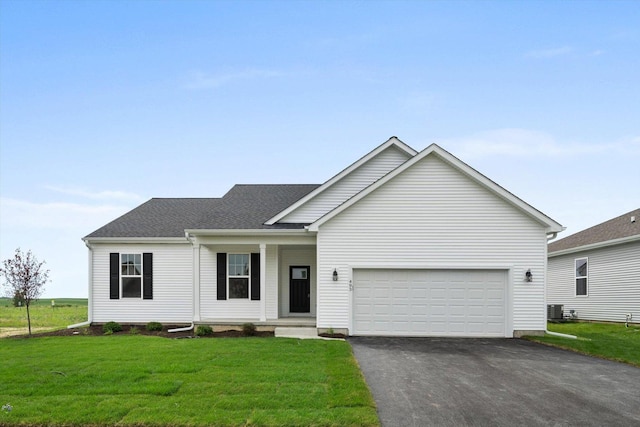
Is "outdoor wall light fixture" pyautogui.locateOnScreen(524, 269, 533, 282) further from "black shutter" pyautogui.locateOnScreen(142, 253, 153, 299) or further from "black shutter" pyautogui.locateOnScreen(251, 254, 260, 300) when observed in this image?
"black shutter" pyautogui.locateOnScreen(142, 253, 153, 299)

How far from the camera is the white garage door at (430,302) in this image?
51.8 ft

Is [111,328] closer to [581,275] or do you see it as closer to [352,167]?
[352,167]

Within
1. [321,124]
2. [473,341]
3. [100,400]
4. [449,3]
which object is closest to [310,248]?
[321,124]

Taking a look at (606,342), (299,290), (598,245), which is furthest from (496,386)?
(598,245)

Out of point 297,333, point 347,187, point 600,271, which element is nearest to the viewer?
point 297,333

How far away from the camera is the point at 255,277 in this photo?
1836cm

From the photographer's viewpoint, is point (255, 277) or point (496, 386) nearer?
point (496, 386)

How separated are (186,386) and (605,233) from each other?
22263 mm

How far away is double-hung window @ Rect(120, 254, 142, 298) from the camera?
766 inches

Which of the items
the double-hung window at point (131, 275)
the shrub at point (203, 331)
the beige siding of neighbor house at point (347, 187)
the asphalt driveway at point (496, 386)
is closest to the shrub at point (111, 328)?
the double-hung window at point (131, 275)

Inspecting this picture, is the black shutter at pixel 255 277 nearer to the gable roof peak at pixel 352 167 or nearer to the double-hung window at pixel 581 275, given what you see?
the gable roof peak at pixel 352 167

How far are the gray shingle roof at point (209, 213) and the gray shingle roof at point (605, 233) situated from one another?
44.5 feet

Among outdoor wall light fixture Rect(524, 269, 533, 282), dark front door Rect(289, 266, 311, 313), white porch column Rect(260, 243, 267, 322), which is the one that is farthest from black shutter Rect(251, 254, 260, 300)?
outdoor wall light fixture Rect(524, 269, 533, 282)

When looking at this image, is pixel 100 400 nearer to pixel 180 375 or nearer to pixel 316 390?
pixel 180 375
